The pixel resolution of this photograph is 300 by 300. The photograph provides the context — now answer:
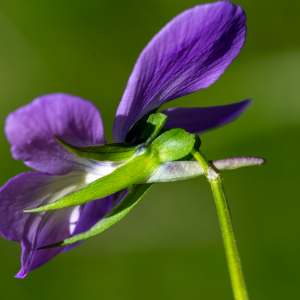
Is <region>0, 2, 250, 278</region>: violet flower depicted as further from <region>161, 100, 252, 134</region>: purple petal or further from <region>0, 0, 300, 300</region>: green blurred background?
<region>0, 0, 300, 300</region>: green blurred background

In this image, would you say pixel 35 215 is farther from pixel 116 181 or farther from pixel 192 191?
pixel 192 191

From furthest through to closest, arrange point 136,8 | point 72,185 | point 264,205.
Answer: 1. point 136,8
2. point 264,205
3. point 72,185

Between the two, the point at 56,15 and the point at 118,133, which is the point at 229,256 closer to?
the point at 118,133

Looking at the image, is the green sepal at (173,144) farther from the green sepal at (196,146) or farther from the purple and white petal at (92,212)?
the purple and white petal at (92,212)

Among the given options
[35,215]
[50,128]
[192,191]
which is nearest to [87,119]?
[50,128]

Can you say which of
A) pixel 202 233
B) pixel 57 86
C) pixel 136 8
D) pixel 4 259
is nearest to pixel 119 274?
pixel 202 233

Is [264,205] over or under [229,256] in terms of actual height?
under

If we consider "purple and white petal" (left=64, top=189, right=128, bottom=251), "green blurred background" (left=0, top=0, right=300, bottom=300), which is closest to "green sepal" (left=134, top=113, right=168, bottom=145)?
"purple and white petal" (left=64, top=189, right=128, bottom=251)
